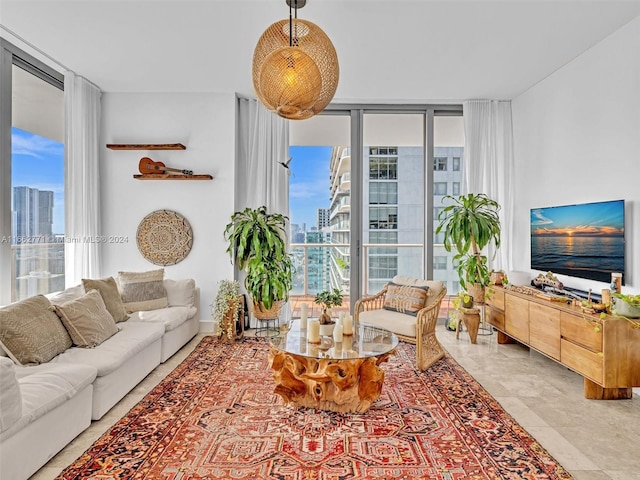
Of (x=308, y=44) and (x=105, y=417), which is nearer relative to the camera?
(x=308, y=44)

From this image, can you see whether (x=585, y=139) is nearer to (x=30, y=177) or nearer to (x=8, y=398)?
(x=8, y=398)

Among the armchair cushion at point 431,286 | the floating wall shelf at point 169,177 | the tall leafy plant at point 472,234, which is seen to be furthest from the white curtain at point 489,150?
the floating wall shelf at point 169,177

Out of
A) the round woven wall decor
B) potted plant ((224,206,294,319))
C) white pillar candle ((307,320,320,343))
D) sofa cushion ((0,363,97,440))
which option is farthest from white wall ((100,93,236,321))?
sofa cushion ((0,363,97,440))

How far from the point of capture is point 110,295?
3.68 m

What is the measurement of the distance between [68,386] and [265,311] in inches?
103

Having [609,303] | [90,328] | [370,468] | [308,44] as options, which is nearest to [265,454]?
[370,468]

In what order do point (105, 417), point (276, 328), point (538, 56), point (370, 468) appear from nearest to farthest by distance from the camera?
point (370, 468) → point (105, 417) → point (538, 56) → point (276, 328)

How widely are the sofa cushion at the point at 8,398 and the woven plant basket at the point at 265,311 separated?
9.50ft

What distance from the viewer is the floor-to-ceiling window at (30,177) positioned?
3586 millimetres

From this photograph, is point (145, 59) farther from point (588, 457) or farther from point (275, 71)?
point (588, 457)

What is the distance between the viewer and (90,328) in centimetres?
299

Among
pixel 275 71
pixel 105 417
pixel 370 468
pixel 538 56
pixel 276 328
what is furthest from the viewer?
pixel 276 328

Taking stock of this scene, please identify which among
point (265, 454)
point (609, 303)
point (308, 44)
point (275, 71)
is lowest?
point (265, 454)

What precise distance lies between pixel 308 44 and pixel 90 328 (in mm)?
2527
